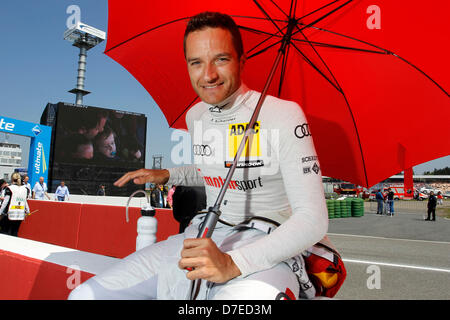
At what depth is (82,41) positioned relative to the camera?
72000mm

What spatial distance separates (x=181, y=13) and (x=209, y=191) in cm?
120

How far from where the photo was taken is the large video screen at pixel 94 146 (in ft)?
111

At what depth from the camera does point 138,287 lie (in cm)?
128

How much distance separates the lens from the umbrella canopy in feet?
5.74

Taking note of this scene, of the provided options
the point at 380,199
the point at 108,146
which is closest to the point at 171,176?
the point at 380,199

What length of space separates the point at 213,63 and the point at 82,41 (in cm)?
8100

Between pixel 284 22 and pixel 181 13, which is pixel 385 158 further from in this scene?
pixel 181 13

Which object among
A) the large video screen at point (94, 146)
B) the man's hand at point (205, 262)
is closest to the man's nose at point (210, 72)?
the man's hand at point (205, 262)

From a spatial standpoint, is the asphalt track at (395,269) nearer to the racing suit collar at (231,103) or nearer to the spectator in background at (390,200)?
the racing suit collar at (231,103)

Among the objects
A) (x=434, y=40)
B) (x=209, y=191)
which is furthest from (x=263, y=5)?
(x=209, y=191)

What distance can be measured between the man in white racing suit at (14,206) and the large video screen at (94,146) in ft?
92.5
